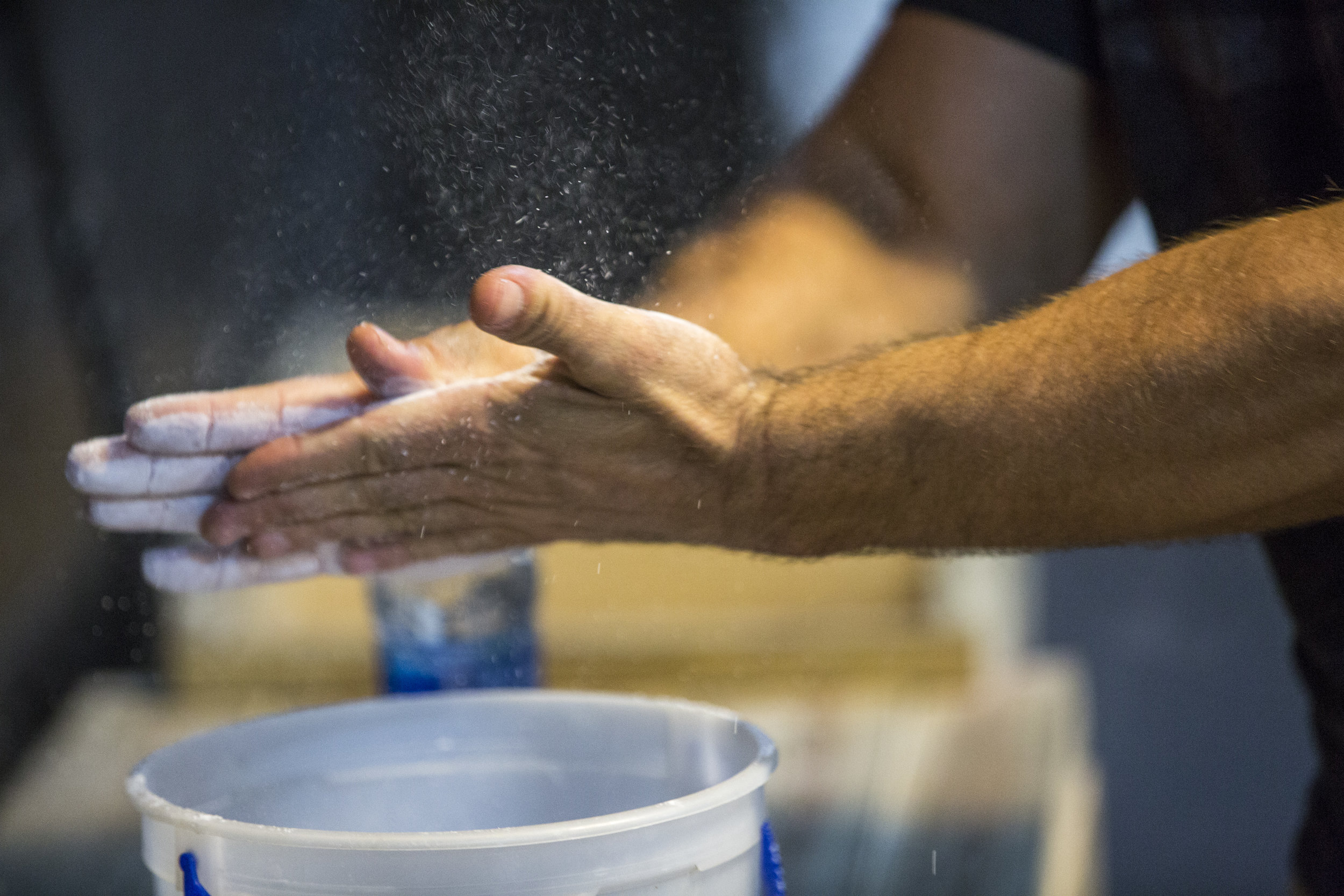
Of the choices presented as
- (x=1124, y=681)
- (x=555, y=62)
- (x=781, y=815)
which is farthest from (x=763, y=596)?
(x=555, y=62)

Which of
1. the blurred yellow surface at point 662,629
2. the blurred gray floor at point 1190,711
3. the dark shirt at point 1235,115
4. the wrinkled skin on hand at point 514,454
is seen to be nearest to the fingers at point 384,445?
the wrinkled skin on hand at point 514,454

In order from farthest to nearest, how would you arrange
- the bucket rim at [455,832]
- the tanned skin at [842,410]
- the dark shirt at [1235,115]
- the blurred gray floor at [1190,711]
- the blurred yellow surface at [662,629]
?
the blurred gray floor at [1190,711] < the blurred yellow surface at [662,629] < the dark shirt at [1235,115] < the tanned skin at [842,410] < the bucket rim at [455,832]

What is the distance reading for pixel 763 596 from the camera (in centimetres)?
140

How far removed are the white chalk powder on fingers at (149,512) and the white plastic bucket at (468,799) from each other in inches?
4.1

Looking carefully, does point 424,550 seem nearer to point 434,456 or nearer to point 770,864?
point 434,456

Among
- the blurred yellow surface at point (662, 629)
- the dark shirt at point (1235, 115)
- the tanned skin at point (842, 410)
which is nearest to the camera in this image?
the tanned skin at point (842, 410)

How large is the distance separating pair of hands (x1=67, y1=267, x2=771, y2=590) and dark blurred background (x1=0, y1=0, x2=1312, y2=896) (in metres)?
0.02

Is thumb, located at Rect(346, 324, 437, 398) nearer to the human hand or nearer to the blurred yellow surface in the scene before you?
the human hand

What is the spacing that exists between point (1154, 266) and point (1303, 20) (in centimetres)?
21

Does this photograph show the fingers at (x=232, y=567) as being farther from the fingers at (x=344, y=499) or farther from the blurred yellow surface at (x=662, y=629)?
the blurred yellow surface at (x=662, y=629)

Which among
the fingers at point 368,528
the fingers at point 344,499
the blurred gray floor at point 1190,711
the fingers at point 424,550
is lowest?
the blurred gray floor at point 1190,711

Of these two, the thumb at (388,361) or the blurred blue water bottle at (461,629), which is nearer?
the thumb at (388,361)

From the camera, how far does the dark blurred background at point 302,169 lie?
0.44 m

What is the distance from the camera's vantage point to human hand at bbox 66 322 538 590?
480 millimetres
